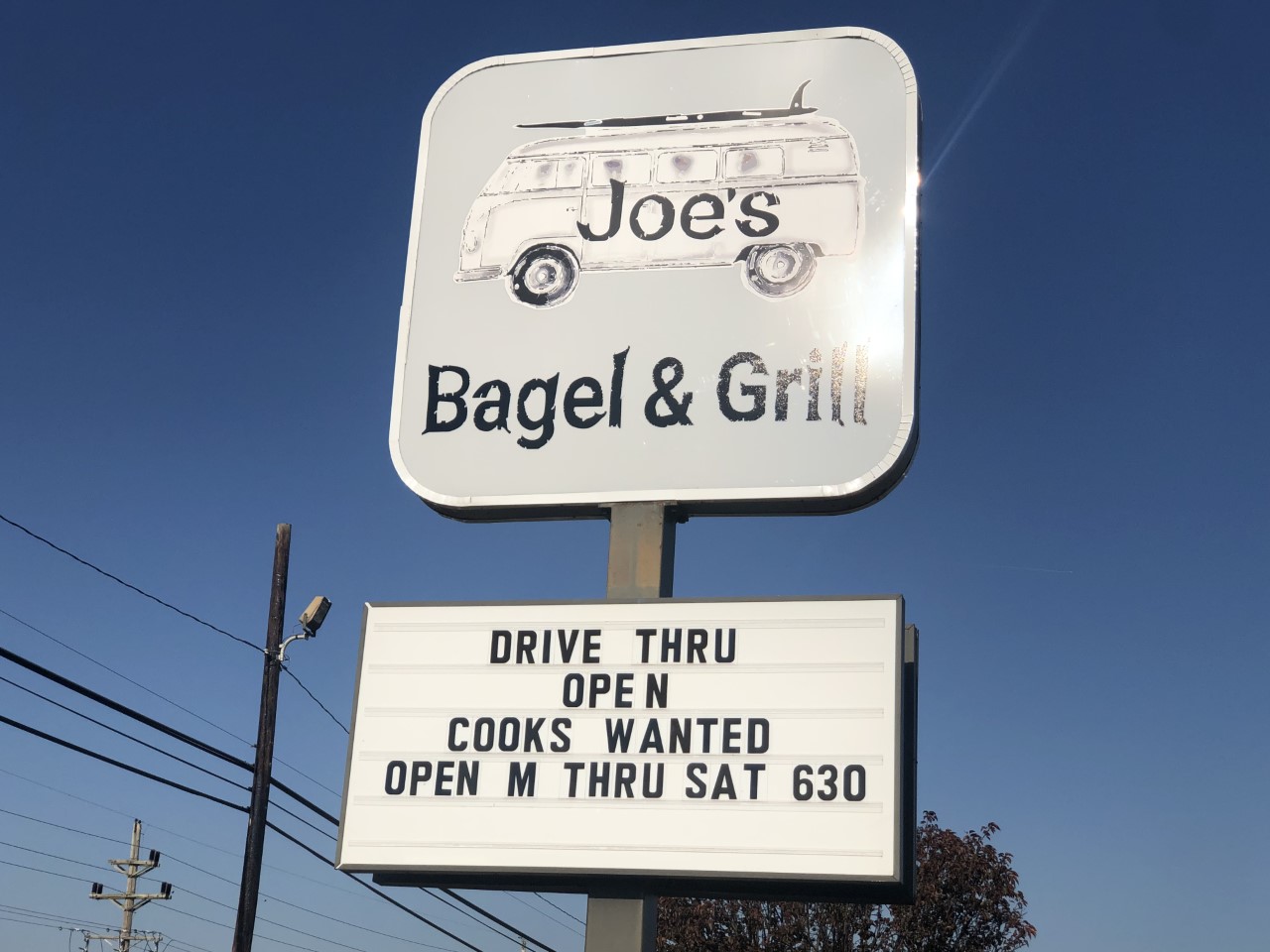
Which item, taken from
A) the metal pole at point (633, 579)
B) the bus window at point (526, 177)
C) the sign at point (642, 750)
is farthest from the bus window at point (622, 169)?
the sign at point (642, 750)

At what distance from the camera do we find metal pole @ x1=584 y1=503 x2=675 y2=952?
6.44 meters

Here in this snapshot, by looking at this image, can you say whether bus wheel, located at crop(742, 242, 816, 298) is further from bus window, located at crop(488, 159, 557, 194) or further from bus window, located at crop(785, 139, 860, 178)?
bus window, located at crop(488, 159, 557, 194)

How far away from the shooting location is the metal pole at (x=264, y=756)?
19.0 m

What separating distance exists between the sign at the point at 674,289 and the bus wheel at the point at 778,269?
0.01 m

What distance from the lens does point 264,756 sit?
64.8 ft

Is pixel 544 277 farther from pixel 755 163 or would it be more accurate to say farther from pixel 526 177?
pixel 755 163

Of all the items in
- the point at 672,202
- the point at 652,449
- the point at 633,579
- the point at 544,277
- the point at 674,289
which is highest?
the point at 672,202

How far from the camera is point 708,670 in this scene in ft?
20.8

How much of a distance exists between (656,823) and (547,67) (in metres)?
4.08

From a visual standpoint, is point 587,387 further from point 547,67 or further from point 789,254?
point 547,67

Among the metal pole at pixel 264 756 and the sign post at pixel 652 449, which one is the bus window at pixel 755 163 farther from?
the metal pole at pixel 264 756

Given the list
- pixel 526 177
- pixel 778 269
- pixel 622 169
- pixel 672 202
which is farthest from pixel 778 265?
pixel 526 177

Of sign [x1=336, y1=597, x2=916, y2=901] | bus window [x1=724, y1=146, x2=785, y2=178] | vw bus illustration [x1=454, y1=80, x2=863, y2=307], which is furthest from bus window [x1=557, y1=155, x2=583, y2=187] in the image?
sign [x1=336, y1=597, x2=916, y2=901]

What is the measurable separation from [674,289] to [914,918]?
2333cm
